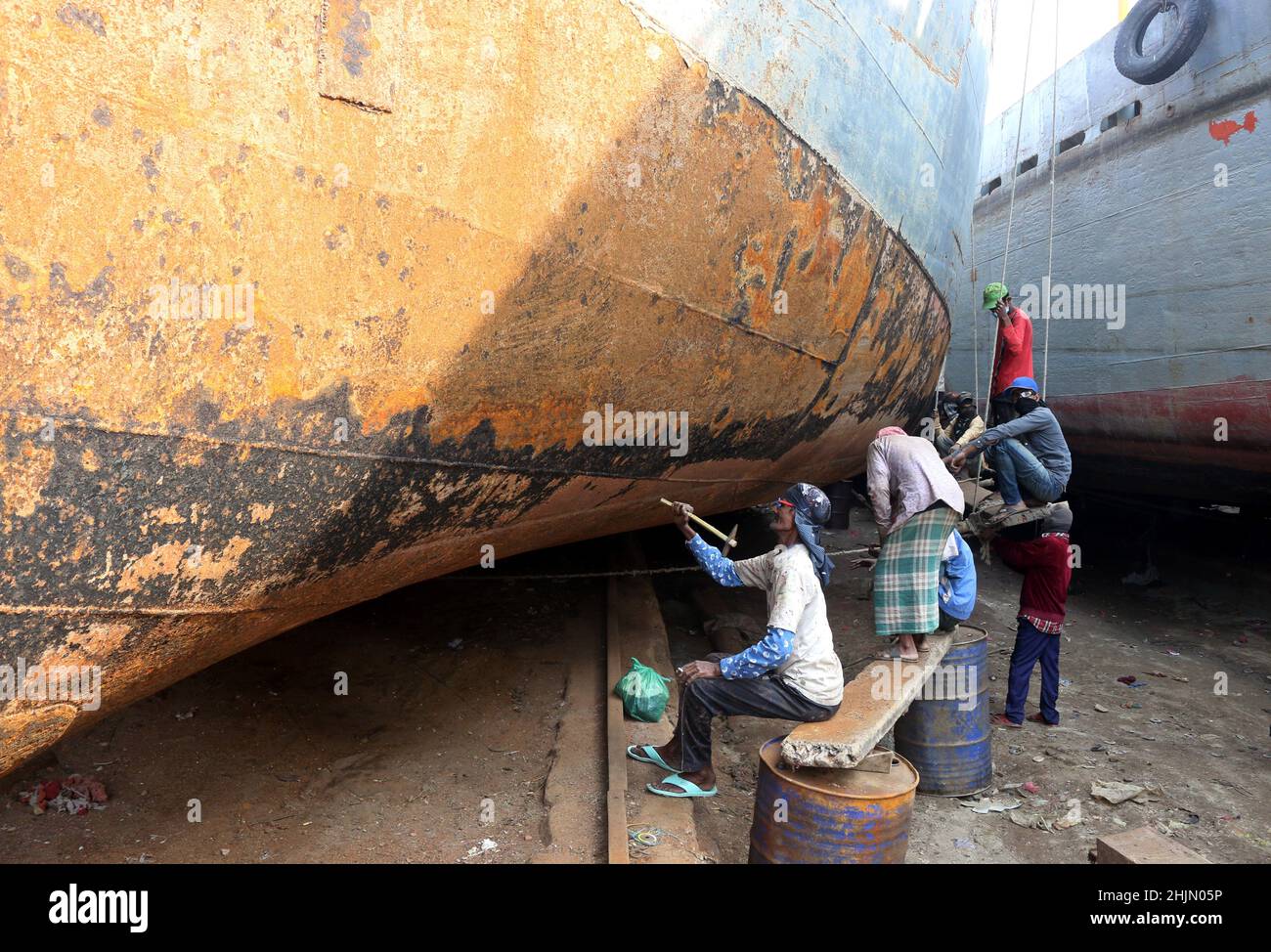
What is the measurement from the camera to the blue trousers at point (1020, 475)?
4.32m

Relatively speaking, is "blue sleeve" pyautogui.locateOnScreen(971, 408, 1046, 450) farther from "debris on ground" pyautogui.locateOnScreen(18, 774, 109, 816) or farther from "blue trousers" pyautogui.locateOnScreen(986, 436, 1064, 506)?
"debris on ground" pyautogui.locateOnScreen(18, 774, 109, 816)

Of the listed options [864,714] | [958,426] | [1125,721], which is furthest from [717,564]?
[958,426]

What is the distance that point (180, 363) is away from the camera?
2.02m

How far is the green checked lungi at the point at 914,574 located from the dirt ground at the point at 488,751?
78 cm

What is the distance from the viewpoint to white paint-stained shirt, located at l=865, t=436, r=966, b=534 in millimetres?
3648

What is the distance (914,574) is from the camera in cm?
368

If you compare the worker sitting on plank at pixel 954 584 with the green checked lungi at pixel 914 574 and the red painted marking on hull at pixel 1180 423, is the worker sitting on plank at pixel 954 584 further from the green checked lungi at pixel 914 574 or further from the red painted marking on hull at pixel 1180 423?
the red painted marking on hull at pixel 1180 423

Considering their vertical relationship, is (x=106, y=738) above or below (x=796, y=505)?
below

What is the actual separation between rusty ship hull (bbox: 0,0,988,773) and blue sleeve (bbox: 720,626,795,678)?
0.78 m

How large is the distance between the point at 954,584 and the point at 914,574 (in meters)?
0.32

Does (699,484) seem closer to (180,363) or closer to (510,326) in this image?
(510,326)

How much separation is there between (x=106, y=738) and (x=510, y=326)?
8.03 feet

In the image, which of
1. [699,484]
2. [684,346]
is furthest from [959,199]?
[684,346]

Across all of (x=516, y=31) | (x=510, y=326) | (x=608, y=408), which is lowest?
(x=608, y=408)
